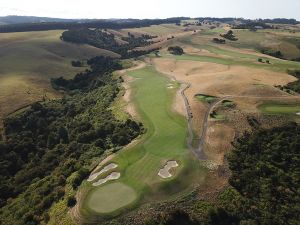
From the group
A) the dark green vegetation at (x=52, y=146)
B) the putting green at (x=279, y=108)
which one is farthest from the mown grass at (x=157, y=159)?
the putting green at (x=279, y=108)

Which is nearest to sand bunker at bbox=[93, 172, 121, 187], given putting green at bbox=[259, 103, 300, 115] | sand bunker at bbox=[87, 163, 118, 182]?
sand bunker at bbox=[87, 163, 118, 182]

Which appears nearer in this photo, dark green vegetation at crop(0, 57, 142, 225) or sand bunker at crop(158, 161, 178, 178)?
sand bunker at crop(158, 161, 178, 178)

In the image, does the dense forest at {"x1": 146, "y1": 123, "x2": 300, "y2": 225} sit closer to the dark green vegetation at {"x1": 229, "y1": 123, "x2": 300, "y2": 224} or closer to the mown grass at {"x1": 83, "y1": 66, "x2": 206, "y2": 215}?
the dark green vegetation at {"x1": 229, "y1": 123, "x2": 300, "y2": 224}

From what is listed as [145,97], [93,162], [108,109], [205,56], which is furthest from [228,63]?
[93,162]

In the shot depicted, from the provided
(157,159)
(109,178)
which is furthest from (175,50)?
(109,178)

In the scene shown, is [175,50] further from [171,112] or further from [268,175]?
[268,175]

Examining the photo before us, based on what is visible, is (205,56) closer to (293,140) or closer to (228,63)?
(228,63)

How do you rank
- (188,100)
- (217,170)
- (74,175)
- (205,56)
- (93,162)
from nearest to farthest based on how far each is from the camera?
(217,170)
(74,175)
(93,162)
(188,100)
(205,56)
